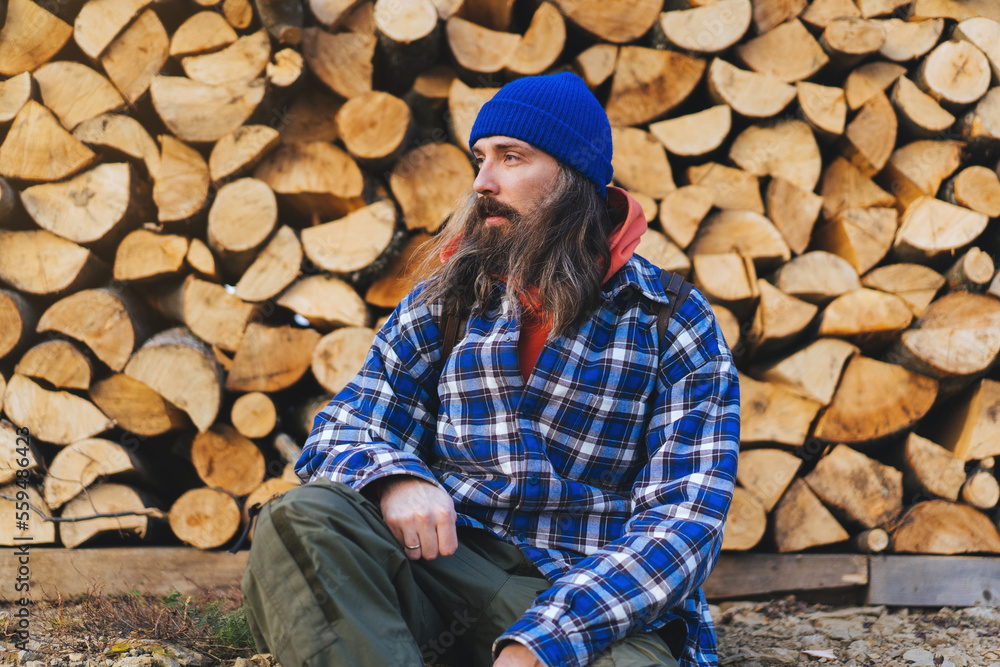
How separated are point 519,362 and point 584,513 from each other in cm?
43

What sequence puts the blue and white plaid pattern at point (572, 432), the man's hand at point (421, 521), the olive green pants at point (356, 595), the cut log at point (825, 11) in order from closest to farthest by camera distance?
the olive green pants at point (356, 595)
the man's hand at point (421, 521)
the blue and white plaid pattern at point (572, 432)
the cut log at point (825, 11)

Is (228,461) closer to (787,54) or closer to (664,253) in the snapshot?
(664,253)

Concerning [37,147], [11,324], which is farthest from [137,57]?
[11,324]

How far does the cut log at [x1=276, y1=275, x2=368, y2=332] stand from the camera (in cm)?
272

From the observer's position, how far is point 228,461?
2.77 meters

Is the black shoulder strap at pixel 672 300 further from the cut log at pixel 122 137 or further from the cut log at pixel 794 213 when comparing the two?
the cut log at pixel 122 137

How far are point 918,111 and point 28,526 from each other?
4062mm

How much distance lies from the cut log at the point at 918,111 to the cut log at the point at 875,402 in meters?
1.03

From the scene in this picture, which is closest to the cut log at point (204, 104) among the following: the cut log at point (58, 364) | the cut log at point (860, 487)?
the cut log at point (58, 364)

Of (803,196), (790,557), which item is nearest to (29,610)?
(790,557)

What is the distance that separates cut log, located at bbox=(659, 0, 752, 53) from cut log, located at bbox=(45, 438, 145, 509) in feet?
9.37

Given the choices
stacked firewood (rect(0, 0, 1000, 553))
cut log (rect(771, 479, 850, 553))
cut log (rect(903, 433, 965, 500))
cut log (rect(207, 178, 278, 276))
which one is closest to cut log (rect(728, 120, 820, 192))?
stacked firewood (rect(0, 0, 1000, 553))

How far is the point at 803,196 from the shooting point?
280 centimetres

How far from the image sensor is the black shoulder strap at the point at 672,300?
5.84 ft
